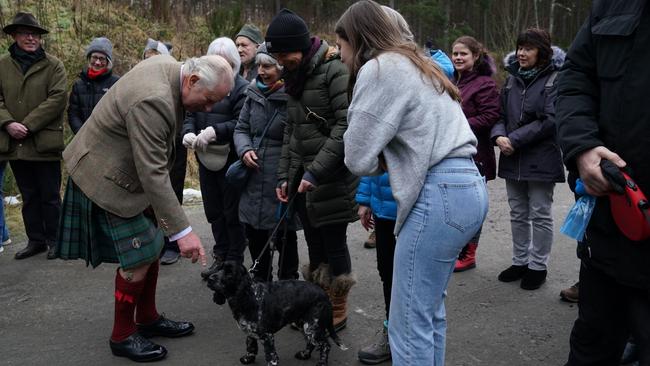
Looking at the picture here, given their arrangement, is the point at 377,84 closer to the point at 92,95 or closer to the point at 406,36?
the point at 406,36

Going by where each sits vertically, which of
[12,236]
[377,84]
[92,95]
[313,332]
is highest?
[377,84]

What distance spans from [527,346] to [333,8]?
18192 mm

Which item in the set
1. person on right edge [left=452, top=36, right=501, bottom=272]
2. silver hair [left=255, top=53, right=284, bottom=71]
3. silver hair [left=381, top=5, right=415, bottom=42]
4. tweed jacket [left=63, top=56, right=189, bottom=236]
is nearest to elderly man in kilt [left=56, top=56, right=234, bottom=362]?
tweed jacket [left=63, top=56, right=189, bottom=236]

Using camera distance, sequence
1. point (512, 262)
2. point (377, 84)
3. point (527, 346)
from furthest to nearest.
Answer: point (512, 262), point (527, 346), point (377, 84)

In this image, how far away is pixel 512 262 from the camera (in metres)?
5.64

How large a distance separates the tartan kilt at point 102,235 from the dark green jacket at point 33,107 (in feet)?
7.55

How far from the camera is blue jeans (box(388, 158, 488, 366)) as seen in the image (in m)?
2.63

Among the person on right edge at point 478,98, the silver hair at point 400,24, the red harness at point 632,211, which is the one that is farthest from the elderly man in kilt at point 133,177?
the person on right edge at point 478,98

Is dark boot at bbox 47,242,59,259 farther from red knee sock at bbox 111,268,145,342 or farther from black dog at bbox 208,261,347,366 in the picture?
black dog at bbox 208,261,347,366

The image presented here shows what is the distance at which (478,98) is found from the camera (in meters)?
5.32

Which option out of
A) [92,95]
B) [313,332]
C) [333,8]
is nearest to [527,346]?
[313,332]

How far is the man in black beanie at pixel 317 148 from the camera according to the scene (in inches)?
147

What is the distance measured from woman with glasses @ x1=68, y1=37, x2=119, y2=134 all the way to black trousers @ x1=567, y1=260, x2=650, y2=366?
505cm

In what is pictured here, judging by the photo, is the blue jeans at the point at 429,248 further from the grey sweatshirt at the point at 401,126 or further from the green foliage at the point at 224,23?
the green foliage at the point at 224,23
